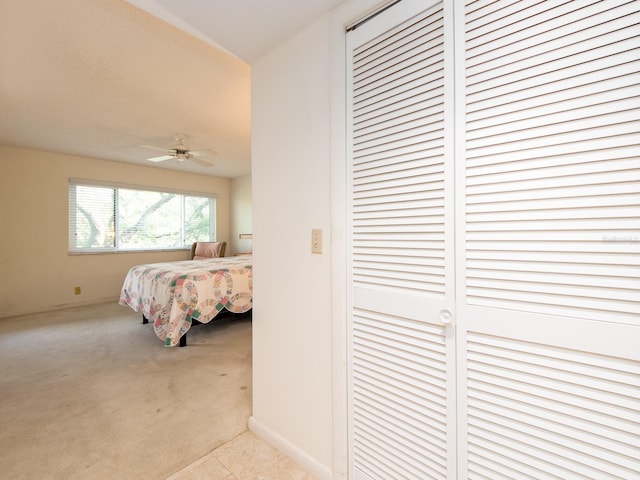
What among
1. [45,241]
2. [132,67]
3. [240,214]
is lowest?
[45,241]

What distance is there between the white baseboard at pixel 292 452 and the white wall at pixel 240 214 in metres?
4.60

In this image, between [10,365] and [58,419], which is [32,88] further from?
[58,419]

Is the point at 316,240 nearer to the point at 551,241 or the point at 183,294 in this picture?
the point at 551,241

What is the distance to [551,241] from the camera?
0.75 m

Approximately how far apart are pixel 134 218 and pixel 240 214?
192 centimetres

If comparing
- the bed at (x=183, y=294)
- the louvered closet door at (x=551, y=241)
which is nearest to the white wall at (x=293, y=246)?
the louvered closet door at (x=551, y=241)

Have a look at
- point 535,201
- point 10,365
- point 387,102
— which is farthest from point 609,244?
point 10,365

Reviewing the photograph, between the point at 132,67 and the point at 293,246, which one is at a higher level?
the point at 132,67

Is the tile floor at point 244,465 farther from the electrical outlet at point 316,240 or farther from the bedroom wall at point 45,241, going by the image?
the bedroom wall at point 45,241

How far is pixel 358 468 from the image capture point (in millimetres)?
1150

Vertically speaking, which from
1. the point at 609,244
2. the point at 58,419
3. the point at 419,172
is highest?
the point at 419,172

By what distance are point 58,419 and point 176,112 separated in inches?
106

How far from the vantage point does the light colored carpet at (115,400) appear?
4.76 ft

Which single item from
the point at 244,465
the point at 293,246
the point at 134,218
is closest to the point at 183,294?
the point at 244,465
